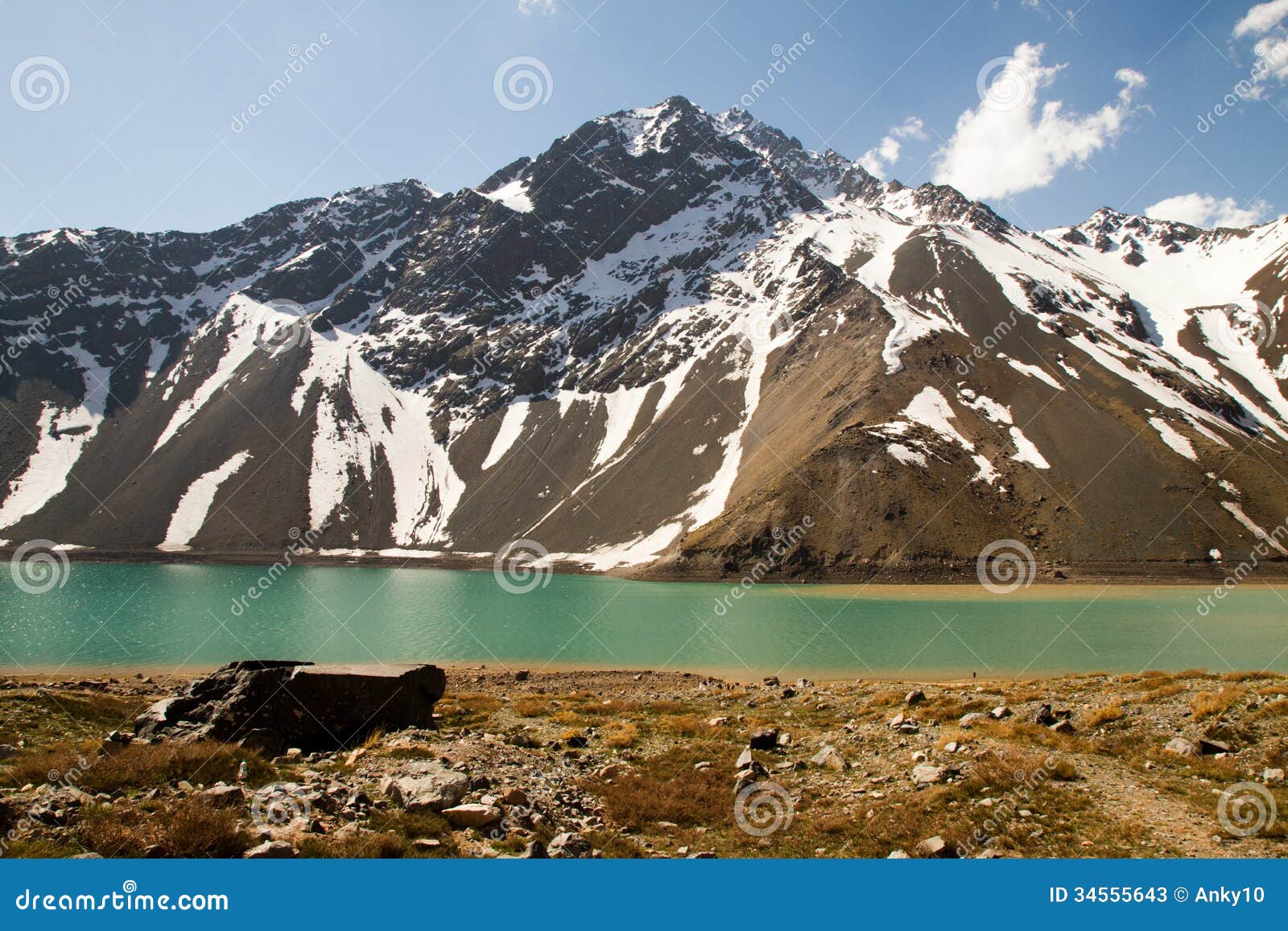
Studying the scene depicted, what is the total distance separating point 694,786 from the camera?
13.8 metres

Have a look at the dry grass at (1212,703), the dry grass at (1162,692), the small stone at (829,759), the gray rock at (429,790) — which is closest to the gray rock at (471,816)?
the gray rock at (429,790)

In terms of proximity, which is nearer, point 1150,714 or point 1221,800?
point 1221,800

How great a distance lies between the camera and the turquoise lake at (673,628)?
4369cm

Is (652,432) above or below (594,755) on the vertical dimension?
above

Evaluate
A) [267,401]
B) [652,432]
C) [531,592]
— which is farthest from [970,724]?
[267,401]

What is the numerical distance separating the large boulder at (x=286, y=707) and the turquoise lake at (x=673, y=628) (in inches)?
1056

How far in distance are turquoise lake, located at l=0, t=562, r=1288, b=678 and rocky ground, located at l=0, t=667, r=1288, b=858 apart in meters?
22.0

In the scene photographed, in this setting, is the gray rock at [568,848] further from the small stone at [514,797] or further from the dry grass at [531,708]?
the dry grass at [531,708]

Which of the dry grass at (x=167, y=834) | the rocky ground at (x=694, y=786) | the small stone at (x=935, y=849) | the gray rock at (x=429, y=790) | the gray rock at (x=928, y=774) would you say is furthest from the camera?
the gray rock at (x=928, y=774)

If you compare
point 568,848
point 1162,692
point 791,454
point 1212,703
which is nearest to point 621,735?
point 568,848

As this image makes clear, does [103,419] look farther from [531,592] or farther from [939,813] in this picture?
[939,813]

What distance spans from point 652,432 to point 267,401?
408ft

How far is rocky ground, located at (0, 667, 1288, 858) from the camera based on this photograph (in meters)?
9.77

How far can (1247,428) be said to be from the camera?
141875 millimetres
